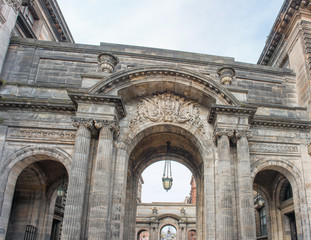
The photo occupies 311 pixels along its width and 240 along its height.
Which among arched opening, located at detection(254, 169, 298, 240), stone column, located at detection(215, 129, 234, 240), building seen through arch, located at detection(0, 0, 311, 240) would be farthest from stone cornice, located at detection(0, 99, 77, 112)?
arched opening, located at detection(254, 169, 298, 240)

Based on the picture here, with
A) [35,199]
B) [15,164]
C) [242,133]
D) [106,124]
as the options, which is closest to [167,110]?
[106,124]

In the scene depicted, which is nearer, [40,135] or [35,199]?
[40,135]

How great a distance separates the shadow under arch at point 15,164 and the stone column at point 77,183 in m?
1.41

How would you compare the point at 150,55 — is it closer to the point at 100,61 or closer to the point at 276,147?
the point at 100,61

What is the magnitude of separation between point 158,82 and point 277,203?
10.3m

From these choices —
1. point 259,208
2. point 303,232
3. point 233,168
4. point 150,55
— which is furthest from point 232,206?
point 259,208

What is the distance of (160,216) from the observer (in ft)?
126

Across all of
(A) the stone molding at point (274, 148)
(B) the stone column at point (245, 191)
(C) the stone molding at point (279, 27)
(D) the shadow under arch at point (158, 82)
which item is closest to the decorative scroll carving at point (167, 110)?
(D) the shadow under arch at point (158, 82)

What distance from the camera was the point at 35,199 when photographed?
687 inches

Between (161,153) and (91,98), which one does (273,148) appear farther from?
(91,98)

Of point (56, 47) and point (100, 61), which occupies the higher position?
point (56, 47)

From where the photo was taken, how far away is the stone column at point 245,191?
40.9 ft

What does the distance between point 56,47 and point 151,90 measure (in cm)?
619

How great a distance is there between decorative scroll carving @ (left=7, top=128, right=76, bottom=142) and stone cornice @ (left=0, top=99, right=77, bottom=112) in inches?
42.6
